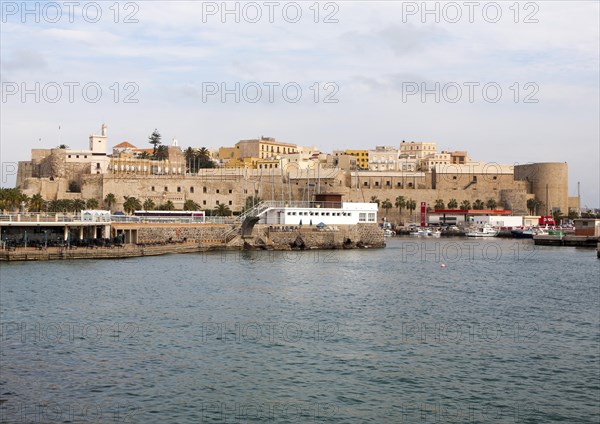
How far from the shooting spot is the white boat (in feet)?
335

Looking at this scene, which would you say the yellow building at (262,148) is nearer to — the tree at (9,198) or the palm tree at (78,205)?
the palm tree at (78,205)

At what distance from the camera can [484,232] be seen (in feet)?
337

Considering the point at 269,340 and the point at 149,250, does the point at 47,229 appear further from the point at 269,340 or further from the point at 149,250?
the point at 269,340

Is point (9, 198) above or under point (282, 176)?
under

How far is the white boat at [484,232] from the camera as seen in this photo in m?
102

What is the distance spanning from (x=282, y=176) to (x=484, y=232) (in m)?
32.0

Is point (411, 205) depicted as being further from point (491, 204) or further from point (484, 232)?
point (491, 204)

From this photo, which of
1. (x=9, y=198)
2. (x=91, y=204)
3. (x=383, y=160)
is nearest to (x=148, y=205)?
(x=91, y=204)

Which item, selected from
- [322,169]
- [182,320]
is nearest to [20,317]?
[182,320]

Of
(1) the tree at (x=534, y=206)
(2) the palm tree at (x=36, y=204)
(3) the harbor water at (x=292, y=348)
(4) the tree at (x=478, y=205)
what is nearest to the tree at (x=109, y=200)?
(2) the palm tree at (x=36, y=204)

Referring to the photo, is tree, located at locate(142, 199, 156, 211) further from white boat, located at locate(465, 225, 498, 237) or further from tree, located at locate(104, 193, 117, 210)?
white boat, located at locate(465, 225, 498, 237)

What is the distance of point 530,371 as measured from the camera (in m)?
21.0

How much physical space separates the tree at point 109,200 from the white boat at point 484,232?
50.0m

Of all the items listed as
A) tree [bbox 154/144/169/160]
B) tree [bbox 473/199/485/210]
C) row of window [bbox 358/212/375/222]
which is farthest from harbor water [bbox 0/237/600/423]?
tree [bbox 473/199/485/210]
